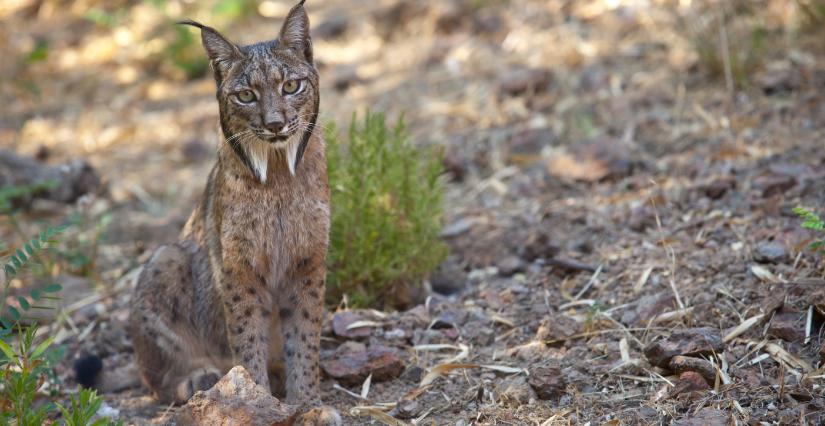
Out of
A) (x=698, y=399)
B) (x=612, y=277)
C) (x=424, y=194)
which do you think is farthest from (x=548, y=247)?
(x=698, y=399)

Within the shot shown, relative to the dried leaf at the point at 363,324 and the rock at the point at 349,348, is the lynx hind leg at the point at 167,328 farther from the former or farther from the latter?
the dried leaf at the point at 363,324

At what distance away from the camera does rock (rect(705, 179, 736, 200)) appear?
5172 mm

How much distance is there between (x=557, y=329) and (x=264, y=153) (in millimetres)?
2143

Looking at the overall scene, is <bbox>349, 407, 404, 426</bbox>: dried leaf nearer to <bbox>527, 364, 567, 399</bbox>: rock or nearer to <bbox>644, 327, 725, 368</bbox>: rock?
<bbox>527, 364, 567, 399</bbox>: rock

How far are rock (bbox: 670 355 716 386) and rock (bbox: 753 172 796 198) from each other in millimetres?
2092

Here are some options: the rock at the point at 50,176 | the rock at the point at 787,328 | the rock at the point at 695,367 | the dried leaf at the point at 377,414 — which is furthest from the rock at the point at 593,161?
the rock at the point at 50,176

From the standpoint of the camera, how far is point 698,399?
3.34 meters

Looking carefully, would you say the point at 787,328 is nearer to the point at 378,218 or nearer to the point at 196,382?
the point at 378,218

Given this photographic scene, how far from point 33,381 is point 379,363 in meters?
1.94

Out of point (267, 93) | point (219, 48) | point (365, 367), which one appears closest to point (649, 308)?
point (365, 367)

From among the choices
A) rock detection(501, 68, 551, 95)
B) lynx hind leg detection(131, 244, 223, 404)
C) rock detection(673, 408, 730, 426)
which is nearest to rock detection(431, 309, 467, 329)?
lynx hind leg detection(131, 244, 223, 404)

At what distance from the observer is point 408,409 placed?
3.75 meters

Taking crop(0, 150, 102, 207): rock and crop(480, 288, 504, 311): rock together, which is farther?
crop(0, 150, 102, 207): rock

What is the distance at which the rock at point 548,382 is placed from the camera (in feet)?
11.8
